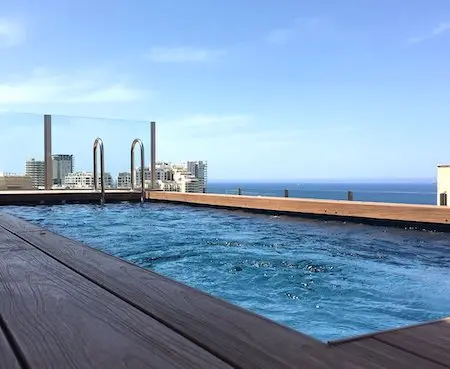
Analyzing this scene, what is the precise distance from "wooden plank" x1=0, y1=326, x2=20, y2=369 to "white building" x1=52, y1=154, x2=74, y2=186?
34.7 feet

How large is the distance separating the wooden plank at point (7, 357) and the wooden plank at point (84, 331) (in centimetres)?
2

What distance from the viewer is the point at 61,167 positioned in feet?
35.6

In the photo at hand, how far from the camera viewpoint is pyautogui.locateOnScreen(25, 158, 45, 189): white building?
10477 mm

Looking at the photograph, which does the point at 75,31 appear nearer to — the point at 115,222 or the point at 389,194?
the point at 115,222

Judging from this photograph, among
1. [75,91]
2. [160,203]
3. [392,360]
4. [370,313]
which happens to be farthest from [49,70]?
[392,360]

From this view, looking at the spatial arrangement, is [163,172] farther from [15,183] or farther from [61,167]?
[15,183]

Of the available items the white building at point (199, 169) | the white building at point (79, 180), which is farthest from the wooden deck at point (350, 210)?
the white building at point (199, 169)

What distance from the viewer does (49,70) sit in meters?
10.7

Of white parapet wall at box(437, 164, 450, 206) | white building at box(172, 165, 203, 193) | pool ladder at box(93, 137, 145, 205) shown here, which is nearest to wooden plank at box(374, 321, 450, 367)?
white parapet wall at box(437, 164, 450, 206)

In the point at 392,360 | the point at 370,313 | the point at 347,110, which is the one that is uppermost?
the point at 347,110

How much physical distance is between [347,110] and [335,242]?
12.0m

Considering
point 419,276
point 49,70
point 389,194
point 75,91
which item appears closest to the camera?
point 419,276

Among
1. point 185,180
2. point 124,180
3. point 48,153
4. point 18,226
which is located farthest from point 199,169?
point 18,226

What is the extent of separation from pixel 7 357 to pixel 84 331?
19 centimetres
